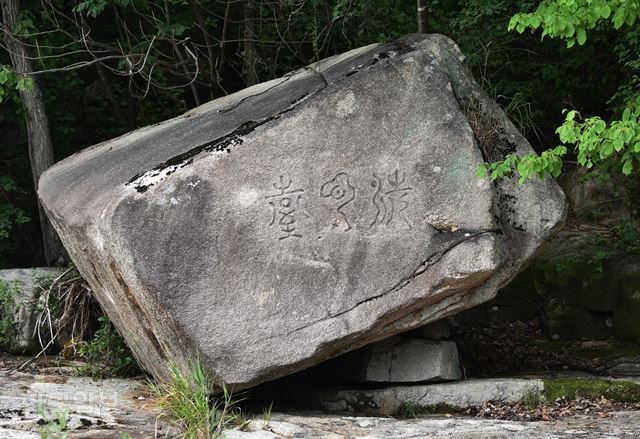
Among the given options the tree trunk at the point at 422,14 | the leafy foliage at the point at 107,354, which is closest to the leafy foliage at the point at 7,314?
the leafy foliage at the point at 107,354

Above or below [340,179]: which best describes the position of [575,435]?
below

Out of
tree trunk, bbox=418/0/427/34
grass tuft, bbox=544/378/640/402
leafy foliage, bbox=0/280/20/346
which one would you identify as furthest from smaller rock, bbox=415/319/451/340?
leafy foliage, bbox=0/280/20/346

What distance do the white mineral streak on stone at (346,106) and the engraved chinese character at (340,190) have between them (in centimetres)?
37

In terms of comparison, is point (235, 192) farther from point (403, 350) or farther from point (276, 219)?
point (403, 350)

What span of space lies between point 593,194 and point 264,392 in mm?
4573

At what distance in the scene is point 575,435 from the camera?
15.1ft

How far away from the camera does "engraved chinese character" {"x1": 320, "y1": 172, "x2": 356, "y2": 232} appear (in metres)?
5.23

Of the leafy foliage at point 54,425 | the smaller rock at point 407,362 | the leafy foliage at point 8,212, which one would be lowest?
the smaller rock at point 407,362

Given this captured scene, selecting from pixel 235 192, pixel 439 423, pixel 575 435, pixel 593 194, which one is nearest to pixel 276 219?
pixel 235 192

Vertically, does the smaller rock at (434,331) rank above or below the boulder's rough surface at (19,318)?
below

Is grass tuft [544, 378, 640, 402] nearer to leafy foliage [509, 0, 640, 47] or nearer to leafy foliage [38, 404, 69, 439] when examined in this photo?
leafy foliage [509, 0, 640, 47]

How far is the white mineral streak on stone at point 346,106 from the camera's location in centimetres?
533

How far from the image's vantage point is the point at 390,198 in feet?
17.1

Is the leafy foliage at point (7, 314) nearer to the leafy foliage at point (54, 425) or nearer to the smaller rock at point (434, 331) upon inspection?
the leafy foliage at point (54, 425)
